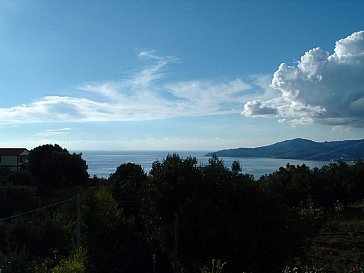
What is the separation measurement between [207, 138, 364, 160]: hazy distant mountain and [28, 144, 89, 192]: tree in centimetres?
1793

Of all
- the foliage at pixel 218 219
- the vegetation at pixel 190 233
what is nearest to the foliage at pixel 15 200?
the vegetation at pixel 190 233

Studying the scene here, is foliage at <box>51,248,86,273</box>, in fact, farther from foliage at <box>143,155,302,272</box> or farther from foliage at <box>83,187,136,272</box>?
foliage at <box>143,155,302,272</box>

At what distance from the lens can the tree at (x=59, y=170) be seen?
47750 mm

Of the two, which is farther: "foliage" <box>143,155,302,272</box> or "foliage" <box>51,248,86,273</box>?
"foliage" <box>143,155,302,272</box>

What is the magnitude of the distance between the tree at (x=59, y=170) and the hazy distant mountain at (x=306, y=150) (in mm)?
17930

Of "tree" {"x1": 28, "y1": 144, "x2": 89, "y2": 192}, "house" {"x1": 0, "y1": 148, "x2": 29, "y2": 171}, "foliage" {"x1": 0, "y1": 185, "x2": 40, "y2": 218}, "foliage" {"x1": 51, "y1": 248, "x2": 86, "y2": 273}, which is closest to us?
"foliage" {"x1": 51, "y1": 248, "x2": 86, "y2": 273}

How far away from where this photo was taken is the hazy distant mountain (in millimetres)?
60531

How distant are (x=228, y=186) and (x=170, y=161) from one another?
2020 millimetres

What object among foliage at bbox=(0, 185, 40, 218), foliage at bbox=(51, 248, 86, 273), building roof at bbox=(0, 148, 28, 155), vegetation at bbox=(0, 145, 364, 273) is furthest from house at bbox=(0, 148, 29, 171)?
foliage at bbox=(51, 248, 86, 273)

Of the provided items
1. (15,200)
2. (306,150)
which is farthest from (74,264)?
(306,150)

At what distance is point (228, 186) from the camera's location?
12.3 m

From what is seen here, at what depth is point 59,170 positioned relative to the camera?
157ft

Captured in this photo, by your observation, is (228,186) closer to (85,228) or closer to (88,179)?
(85,228)

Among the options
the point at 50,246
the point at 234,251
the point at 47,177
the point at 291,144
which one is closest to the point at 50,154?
the point at 47,177
